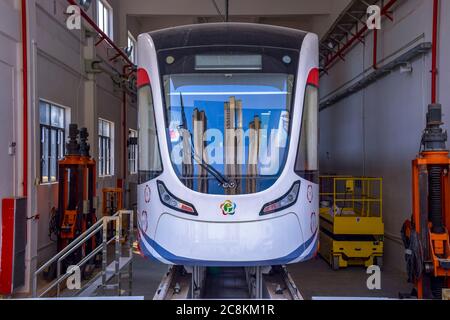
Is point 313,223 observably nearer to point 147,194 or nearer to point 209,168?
point 209,168

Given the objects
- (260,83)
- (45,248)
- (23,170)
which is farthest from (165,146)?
(45,248)

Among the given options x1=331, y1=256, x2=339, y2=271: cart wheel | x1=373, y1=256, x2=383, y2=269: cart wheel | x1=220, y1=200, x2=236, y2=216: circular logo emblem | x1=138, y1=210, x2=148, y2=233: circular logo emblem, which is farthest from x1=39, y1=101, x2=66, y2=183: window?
x1=373, y1=256, x2=383, y2=269: cart wheel

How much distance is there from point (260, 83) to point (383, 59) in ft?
16.5

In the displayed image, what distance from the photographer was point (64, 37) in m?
8.72

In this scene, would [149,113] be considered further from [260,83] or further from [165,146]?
[260,83]

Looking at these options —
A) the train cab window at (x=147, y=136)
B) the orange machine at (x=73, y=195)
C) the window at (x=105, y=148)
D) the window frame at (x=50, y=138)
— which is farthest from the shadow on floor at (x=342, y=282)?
the window at (x=105, y=148)

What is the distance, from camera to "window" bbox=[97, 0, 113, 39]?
11005 millimetres

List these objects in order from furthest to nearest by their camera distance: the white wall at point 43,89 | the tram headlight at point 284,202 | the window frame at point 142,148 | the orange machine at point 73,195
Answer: the orange machine at point 73,195 < the white wall at point 43,89 < the window frame at point 142,148 < the tram headlight at point 284,202

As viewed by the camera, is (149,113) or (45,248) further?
(45,248)

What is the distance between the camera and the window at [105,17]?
433 inches

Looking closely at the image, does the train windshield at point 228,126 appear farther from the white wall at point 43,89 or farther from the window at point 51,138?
the window at point 51,138

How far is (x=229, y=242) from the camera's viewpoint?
152 inches

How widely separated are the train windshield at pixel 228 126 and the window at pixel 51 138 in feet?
14.7
